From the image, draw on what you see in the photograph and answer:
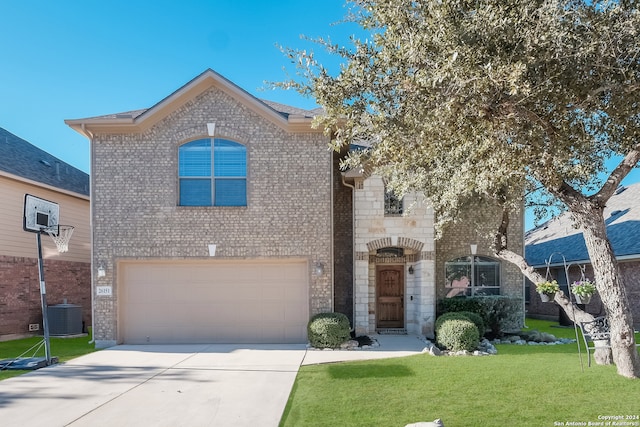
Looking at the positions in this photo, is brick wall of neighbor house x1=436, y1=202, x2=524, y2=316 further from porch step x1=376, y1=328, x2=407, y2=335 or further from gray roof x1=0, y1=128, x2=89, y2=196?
gray roof x1=0, y1=128, x2=89, y2=196

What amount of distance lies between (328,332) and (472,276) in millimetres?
5649

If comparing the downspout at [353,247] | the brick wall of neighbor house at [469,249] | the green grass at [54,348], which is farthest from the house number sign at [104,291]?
the brick wall of neighbor house at [469,249]

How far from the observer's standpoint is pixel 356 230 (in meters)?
13.0

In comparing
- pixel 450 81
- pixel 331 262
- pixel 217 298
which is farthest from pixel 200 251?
pixel 450 81

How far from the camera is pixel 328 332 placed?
11.0 meters

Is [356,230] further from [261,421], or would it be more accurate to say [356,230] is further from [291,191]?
[261,421]

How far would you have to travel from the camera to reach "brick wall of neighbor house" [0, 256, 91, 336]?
13695mm

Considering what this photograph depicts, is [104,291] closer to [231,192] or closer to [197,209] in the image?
[197,209]

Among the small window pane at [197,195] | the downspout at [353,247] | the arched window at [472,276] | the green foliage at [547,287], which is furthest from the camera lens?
the arched window at [472,276]

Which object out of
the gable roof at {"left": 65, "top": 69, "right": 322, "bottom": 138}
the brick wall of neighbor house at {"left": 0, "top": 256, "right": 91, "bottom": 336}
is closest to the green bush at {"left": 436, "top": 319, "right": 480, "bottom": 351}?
the gable roof at {"left": 65, "top": 69, "right": 322, "bottom": 138}

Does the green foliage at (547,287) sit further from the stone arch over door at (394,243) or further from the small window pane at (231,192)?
the small window pane at (231,192)

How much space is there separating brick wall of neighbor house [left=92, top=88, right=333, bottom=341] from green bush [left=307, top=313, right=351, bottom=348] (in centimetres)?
78

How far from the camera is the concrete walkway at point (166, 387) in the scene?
607 cm

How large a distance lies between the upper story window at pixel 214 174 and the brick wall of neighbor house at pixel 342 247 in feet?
11.0
